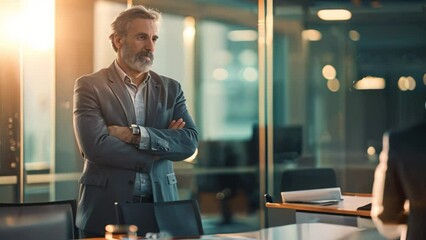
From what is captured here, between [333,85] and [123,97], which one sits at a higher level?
[333,85]

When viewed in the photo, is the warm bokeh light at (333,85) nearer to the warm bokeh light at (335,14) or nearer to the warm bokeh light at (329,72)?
the warm bokeh light at (329,72)

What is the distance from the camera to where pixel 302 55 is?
26.3 ft

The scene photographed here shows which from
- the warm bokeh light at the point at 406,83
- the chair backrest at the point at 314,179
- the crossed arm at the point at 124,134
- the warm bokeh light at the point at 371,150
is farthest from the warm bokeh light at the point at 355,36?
the crossed arm at the point at 124,134

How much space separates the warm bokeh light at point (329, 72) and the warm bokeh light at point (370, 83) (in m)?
0.26

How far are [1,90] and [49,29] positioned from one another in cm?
63

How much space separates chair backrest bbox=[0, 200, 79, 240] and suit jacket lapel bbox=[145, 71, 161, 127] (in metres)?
1.91

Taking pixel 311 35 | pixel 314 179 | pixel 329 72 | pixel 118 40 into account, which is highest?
pixel 311 35

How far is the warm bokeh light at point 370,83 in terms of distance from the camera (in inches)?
301

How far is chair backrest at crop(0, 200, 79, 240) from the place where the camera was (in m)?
4.03

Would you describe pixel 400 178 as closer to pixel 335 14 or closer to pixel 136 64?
pixel 136 64

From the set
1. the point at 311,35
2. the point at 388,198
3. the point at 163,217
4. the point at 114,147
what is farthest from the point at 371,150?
the point at 388,198

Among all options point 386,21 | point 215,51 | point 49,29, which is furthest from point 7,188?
point 386,21

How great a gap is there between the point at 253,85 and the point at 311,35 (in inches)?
29.6

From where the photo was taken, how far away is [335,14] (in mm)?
7910
